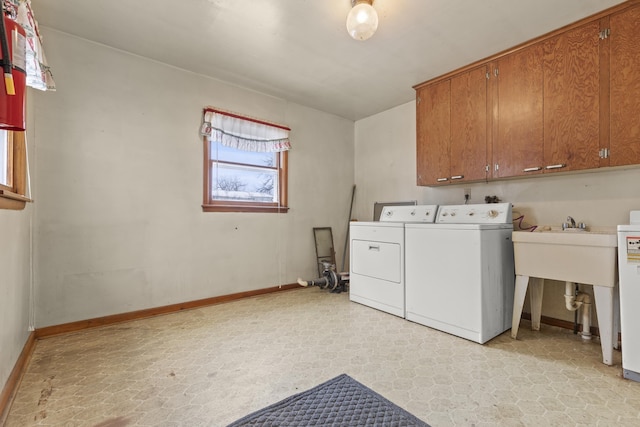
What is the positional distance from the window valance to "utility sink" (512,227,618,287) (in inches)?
109

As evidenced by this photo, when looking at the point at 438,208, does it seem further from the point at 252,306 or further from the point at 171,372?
the point at 171,372

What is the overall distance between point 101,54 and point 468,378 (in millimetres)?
3872

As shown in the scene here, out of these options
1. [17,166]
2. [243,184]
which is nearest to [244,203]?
[243,184]

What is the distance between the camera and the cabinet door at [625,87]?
2018 mm

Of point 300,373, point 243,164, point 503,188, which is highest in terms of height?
point 243,164

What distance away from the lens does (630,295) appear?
5.61 feet

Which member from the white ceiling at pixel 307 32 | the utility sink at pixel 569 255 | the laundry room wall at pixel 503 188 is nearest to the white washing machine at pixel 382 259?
the laundry room wall at pixel 503 188

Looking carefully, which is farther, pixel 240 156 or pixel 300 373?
pixel 240 156

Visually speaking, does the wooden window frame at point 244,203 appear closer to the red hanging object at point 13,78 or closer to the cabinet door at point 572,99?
the red hanging object at point 13,78

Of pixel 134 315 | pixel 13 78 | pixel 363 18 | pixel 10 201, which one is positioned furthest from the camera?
pixel 134 315

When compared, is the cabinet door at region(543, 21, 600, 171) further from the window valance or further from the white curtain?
the white curtain

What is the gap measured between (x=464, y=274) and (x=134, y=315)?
2972 mm

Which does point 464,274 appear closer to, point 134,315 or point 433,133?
point 433,133

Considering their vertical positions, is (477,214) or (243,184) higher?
(243,184)
